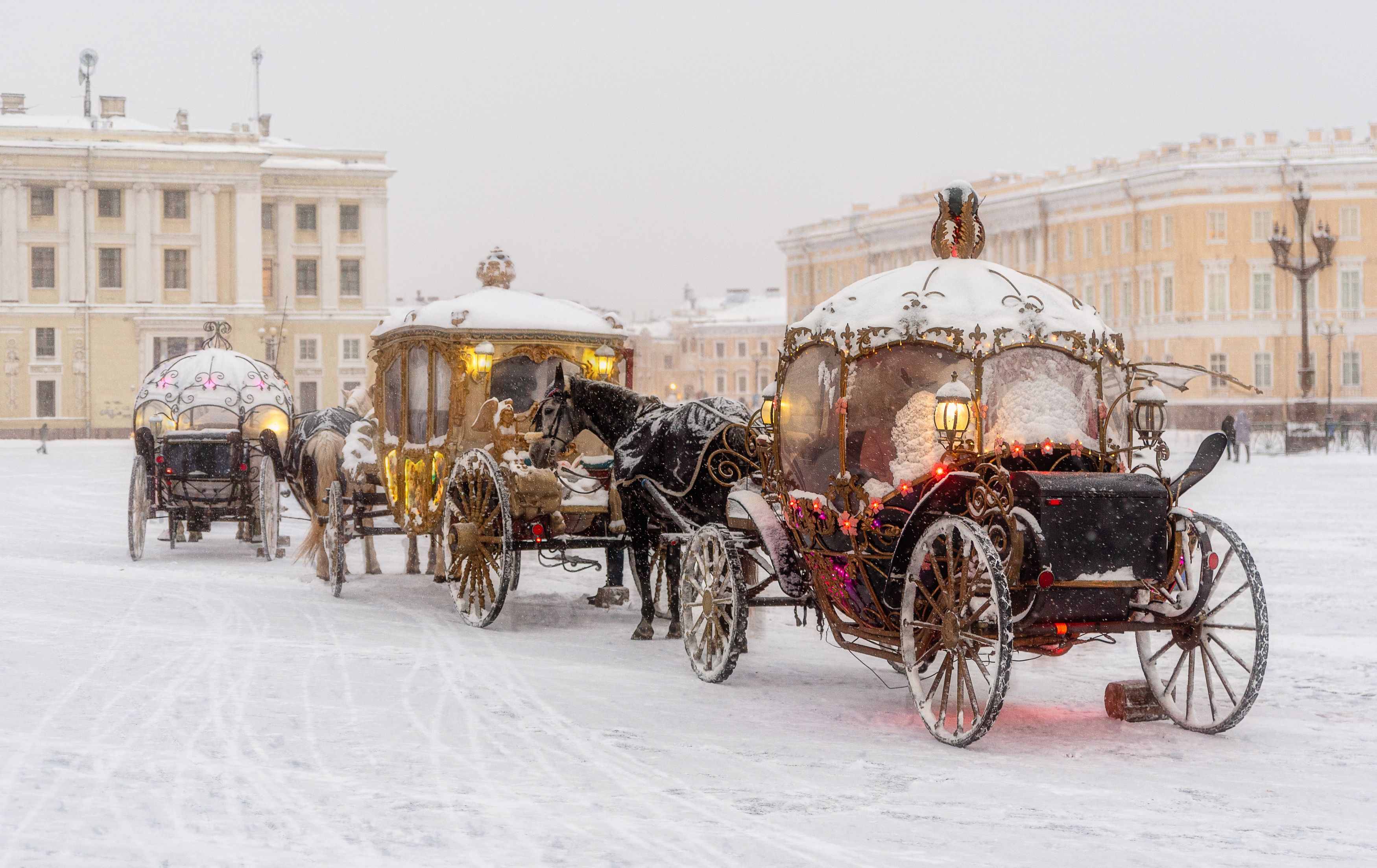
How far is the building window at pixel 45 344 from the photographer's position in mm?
66562

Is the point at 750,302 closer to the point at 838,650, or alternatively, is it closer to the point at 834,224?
the point at 834,224

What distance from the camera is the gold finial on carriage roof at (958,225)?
8383mm

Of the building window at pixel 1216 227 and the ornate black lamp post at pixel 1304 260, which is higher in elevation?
the building window at pixel 1216 227

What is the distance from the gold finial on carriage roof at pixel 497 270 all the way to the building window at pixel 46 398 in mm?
57535

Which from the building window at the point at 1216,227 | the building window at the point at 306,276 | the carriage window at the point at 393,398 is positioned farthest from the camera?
the building window at the point at 306,276

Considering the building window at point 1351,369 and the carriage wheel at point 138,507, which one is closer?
the carriage wheel at point 138,507

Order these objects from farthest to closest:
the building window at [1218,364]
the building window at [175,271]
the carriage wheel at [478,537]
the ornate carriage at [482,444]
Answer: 1. the building window at [175,271]
2. the building window at [1218,364]
3. the ornate carriage at [482,444]
4. the carriage wheel at [478,537]

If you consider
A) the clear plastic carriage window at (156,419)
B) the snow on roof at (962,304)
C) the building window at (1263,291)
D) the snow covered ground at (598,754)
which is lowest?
the snow covered ground at (598,754)

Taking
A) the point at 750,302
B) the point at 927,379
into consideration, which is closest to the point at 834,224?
the point at 750,302

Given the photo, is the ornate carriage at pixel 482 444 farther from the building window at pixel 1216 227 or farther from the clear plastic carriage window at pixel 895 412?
the building window at pixel 1216 227

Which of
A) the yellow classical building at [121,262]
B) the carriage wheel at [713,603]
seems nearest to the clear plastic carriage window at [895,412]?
the carriage wheel at [713,603]

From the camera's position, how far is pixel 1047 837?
5758mm

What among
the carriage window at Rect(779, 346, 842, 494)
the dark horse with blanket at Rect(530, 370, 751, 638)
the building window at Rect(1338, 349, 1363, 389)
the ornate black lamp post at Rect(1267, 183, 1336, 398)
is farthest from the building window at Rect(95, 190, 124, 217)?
the carriage window at Rect(779, 346, 842, 494)

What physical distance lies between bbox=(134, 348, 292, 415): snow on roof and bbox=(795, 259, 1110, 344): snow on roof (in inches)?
455
